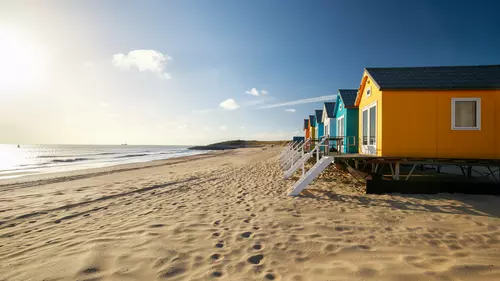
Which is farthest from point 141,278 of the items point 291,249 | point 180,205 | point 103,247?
point 180,205

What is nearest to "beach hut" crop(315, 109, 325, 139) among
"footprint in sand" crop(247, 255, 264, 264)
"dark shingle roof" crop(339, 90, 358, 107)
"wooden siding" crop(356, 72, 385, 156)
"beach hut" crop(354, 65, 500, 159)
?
"dark shingle roof" crop(339, 90, 358, 107)

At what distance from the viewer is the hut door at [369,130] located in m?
9.86

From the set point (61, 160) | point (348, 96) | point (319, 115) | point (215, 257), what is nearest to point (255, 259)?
point (215, 257)

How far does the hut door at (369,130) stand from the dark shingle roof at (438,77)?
1.23 meters

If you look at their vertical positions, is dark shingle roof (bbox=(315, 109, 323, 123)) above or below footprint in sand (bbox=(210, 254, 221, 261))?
above

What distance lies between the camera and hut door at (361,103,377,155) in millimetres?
9858

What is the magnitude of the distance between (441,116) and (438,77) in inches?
70.3

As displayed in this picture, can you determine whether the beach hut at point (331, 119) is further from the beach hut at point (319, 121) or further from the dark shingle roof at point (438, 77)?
the dark shingle roof at point (438, 77)

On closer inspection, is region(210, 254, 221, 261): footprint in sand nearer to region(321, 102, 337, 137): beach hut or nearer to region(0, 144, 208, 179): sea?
region(321, 102, 337, 137): beach hut

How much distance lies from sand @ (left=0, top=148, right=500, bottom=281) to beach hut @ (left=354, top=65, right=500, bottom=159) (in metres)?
1.83

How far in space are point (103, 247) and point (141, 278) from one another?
1.49 meters

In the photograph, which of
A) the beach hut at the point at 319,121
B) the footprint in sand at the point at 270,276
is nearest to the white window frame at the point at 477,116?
the footprint in sand at the point at 270,276

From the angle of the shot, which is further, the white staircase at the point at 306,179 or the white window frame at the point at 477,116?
the white window frame at the point at 477,116

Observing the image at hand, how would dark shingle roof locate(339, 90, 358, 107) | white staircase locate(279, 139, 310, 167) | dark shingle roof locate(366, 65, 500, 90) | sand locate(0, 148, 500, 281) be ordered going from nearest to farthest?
1. sand locate(0, 148, 500, 281)
2. dark shingle roof locate(366, 65, 500, 90)
3. white staircase locate(279, 139, 310, 167)
4. dark shingle roof locate(339, 90, 358, 107)
